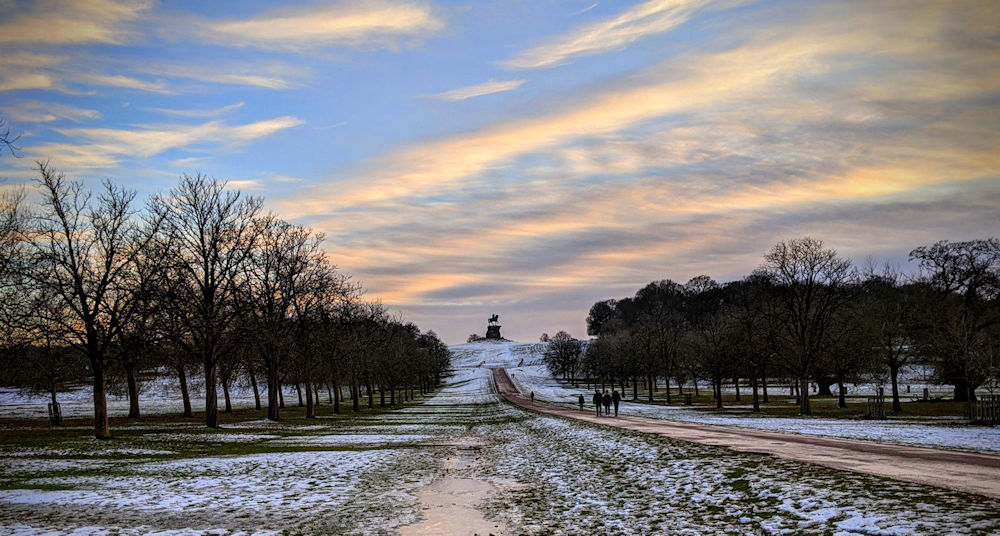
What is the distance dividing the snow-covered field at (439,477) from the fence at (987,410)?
20644mm

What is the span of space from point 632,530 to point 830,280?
48419mm

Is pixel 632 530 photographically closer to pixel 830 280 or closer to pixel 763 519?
pixel 763 519

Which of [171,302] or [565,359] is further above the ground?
[171,302]

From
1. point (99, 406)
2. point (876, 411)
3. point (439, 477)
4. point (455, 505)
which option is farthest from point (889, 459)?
point (99, 406)

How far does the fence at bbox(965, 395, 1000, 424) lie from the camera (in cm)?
3278

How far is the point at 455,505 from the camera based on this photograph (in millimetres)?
15688

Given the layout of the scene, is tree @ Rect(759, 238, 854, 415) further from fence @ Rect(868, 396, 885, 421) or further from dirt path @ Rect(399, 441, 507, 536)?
dirt path @ Rect(399, 441, 507, 536)

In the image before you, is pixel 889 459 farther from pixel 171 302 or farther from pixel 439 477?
pixel 171 302

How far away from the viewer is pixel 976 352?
40812 mm

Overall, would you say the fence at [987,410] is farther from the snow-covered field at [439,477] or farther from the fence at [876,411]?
the snow-covered field at [439,477]

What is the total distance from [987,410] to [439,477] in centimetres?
3074

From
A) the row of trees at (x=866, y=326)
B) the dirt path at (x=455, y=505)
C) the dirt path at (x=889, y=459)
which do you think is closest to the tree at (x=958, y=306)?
the row of trees at (x=866, y=326)

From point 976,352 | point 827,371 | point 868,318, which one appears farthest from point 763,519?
point 827,371

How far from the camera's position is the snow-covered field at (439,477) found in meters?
11.8
